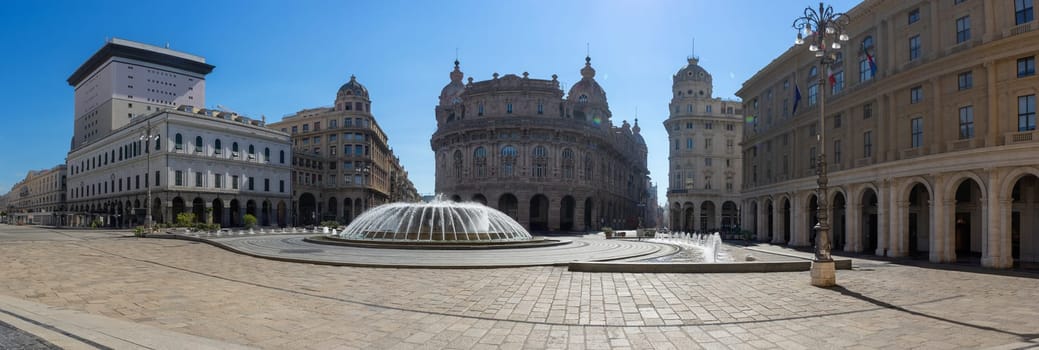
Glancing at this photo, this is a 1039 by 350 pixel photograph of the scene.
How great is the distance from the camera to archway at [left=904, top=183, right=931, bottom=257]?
2714 cm

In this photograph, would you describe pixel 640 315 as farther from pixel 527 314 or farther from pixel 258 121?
pixel 258 121

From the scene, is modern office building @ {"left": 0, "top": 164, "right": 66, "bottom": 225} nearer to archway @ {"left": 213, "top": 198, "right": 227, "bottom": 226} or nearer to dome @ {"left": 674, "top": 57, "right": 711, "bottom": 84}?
archway @ {"left": 213, "top": 198, "right": 227, "bottom": 226}

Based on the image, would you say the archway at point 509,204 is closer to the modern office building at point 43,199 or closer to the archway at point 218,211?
the archway at point 218,211

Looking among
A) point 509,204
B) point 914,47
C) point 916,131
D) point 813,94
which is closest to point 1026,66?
point 916,131

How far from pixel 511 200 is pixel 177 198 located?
4006 centimetres

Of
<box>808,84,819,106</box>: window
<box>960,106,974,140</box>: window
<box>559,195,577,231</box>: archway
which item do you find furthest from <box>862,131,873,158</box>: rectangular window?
<box>559,195,577,231</box>: archway

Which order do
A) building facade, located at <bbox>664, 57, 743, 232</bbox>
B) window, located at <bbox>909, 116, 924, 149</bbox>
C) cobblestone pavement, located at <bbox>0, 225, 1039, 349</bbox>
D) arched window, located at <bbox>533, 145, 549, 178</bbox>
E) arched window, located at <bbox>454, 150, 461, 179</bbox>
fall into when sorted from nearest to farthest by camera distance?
1. cobblestone pavement, located at <bbox>0, 225, 1039, 349</bbox>
2. window, located at <bbox>909, 116, 924, 149</bbox>
3. arched window, located at <bbox>533, 145, 549, 178</bbox>
4. arched window, located at <bbox>454, 150, 461, 179</bbox>
5. building facade, located at <bbox>664, 57, 743, 232</bbox>

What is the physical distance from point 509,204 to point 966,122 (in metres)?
49.0

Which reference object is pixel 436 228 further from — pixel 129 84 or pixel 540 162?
pixel 129 84

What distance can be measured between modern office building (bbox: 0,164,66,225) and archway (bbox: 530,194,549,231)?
71109 millimetres

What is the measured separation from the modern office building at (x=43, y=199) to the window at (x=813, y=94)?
98.2 m

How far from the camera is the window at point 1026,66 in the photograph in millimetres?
19594

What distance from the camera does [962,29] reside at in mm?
22188

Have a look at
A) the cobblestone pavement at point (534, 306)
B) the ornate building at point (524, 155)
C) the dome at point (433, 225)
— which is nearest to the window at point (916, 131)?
the cobblestone pavement at point (534, 306)
